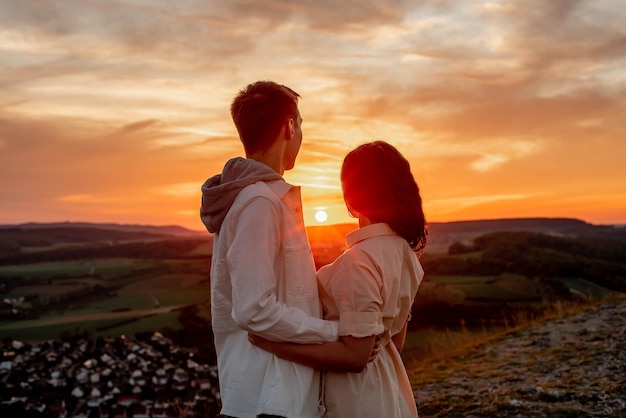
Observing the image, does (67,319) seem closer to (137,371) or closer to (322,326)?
(137,371)

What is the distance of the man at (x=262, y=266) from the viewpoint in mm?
2225

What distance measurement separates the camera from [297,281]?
7.72ft

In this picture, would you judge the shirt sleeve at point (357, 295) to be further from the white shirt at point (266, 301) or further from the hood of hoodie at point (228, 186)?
the hood of hoodie at point (228, 186)

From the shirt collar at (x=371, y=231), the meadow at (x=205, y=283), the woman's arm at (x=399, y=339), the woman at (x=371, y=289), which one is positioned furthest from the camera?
the meadow at (x=205, y=283)

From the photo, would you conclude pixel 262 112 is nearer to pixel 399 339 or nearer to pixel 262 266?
pixel 262 266

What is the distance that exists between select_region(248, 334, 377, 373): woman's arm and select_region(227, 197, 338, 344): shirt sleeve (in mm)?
40

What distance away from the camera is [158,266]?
230ft

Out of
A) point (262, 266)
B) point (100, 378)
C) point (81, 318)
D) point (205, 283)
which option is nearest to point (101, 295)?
point (81, 318)

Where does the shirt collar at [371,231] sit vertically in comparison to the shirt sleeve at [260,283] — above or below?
above

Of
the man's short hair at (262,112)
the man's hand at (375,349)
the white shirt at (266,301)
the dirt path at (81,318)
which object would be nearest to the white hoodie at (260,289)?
the white shirt at (266,301)

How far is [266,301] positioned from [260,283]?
72 mm

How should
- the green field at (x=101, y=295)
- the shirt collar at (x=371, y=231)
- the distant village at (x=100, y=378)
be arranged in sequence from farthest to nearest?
the green field at (x=101, y=295)
the distant village at (x=100, y=378)
the shirt collar at (x=371, y=231)

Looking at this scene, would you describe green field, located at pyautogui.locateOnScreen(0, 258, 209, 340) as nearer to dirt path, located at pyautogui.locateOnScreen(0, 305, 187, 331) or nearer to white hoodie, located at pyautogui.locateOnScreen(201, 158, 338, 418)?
dirt path, located at pyautogui.locateOnScreen(0, 305, 187, 331)

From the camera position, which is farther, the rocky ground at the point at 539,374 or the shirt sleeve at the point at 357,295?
the rocky ground at the point at 539,374
